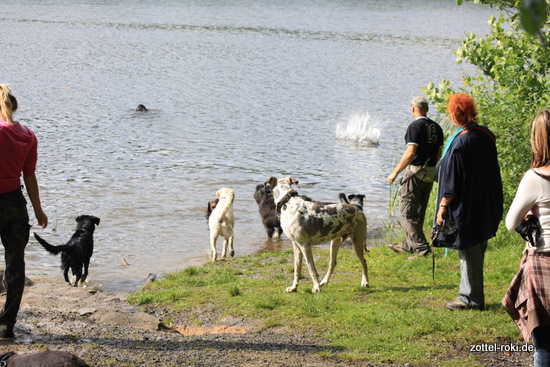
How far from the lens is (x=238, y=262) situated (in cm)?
1094

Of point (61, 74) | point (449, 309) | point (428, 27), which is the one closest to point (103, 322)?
point (449, 309)

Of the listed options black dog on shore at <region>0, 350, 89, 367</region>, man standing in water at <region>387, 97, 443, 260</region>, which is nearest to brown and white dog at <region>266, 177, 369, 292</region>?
man standing in water at <region>387, 97, 443, 260</region>

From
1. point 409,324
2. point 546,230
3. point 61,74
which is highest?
point 546,230

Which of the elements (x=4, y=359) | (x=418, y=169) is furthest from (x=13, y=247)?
(x=418, y=169)

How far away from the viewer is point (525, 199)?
471cm

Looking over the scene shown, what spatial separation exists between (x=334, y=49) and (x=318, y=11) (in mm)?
28952

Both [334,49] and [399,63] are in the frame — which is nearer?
[399,63]

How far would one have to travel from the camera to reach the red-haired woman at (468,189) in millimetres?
6793

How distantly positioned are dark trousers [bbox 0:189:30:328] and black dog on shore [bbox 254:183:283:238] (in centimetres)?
724

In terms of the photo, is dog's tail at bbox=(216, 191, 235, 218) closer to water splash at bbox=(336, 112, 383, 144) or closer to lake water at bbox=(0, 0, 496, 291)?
lake water at bbox=(0, 0, 496, 291)

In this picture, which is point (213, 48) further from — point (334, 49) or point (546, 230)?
point (546, 230)

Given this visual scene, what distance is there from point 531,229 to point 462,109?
236cm

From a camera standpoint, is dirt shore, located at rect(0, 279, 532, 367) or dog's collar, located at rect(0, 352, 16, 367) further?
dirt shore, located at rect(0, 279, 532, 367)

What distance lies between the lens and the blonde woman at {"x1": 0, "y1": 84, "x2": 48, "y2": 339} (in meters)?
6.06
